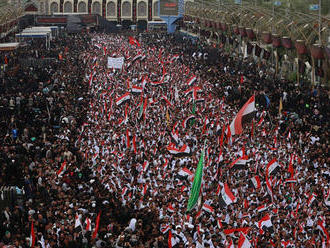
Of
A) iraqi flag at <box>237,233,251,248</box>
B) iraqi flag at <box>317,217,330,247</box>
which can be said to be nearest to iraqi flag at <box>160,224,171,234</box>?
iraqi flag at <box>237,233,251,248</box>

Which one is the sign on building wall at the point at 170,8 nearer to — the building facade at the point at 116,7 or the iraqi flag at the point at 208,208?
the building facade at the point at 116,7

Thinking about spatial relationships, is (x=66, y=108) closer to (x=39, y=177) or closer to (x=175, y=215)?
(x=39, y=177)

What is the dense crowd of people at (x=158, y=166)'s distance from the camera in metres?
13.6

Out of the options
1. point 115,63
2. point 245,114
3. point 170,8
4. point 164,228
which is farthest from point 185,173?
point 170,8

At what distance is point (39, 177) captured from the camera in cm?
1669

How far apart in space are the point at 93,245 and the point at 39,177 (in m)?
4.57

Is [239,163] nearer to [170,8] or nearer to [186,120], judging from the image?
[186,120]

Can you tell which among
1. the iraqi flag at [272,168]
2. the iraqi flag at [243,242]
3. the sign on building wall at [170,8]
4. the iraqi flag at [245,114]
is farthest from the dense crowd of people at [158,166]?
the sign on building wall at [170,8]

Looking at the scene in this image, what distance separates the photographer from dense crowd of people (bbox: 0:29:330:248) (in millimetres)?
13578

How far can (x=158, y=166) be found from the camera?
18.2 m

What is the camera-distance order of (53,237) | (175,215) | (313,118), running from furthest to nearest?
(313,118) < (175,215) < (53,237)

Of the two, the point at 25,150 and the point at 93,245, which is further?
the point at 25,150

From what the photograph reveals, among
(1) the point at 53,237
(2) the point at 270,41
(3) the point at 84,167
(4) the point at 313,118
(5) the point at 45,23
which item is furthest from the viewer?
(5) the point at 45,23

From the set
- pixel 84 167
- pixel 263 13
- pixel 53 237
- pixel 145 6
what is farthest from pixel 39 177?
pixel 145 6
